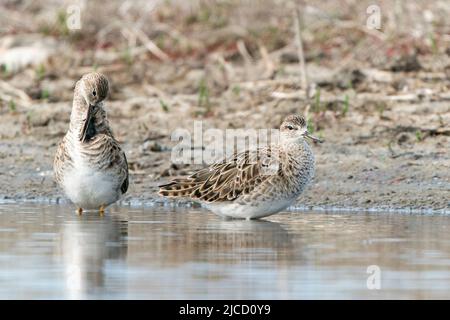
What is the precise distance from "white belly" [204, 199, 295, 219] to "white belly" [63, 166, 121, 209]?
0.90 meters

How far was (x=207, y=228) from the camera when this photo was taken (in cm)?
1024

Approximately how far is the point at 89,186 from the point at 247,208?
141 centimetres

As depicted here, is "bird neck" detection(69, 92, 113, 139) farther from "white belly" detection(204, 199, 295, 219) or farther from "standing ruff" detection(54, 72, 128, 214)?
"white belly" detection(204, 199, 295, 219)

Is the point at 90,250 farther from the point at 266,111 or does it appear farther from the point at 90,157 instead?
the point at 266,111

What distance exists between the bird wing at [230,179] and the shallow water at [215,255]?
0.23 m

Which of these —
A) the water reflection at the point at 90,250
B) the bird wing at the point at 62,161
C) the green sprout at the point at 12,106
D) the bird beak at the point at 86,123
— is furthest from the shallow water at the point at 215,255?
the green sprout at the point at 12,106

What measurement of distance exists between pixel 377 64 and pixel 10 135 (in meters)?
4.68

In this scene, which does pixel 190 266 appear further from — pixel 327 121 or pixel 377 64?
pixel 377 64

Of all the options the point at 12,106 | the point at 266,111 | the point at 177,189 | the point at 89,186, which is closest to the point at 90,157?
the point at 89,186

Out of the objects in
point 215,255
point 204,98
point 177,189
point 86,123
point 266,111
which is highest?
point 204,98

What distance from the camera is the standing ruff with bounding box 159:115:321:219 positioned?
10.7m

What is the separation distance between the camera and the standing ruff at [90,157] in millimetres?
10773

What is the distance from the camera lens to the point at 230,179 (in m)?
11.0

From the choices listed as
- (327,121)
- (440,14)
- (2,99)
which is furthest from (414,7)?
(2,99)
